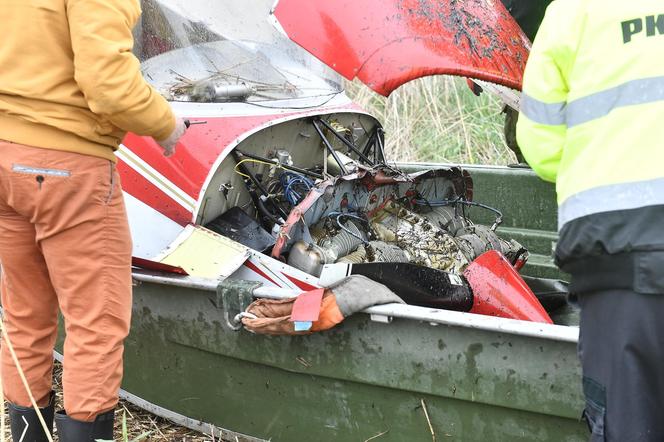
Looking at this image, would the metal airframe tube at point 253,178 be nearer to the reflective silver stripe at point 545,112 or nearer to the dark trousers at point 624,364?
the reflective silver stripe at point 545,112

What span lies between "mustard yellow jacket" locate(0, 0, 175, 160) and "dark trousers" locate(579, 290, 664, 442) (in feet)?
4.88

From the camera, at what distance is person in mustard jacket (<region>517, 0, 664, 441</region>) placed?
6.52 feet

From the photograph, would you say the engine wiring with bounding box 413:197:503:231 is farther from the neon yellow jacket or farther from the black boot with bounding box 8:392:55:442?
the black boot with bounding box 8:392:55:442

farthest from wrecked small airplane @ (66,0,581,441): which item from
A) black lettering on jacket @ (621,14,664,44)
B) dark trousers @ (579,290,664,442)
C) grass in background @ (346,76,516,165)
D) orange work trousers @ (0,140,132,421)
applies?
grass in background @ (346,76,516,165)

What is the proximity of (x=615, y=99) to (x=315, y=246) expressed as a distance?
5.41 ft

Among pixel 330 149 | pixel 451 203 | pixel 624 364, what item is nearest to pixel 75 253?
pixel 330 149

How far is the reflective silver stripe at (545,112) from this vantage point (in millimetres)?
2176

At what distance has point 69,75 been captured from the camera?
2559 mm

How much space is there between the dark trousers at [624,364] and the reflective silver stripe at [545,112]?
0.47 m

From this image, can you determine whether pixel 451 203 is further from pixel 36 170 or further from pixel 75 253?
pixel 36 170

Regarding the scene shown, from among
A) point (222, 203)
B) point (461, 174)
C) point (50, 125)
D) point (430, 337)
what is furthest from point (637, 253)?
point (461, 174)

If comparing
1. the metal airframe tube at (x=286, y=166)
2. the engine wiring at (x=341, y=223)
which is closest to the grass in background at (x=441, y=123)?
the metal airframe tube at (x=286, y=166)

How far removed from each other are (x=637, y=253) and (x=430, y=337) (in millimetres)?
941

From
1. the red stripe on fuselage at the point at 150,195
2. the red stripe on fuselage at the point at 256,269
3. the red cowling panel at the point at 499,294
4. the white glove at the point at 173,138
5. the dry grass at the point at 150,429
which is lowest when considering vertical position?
the dry grass at the point at 150,429
